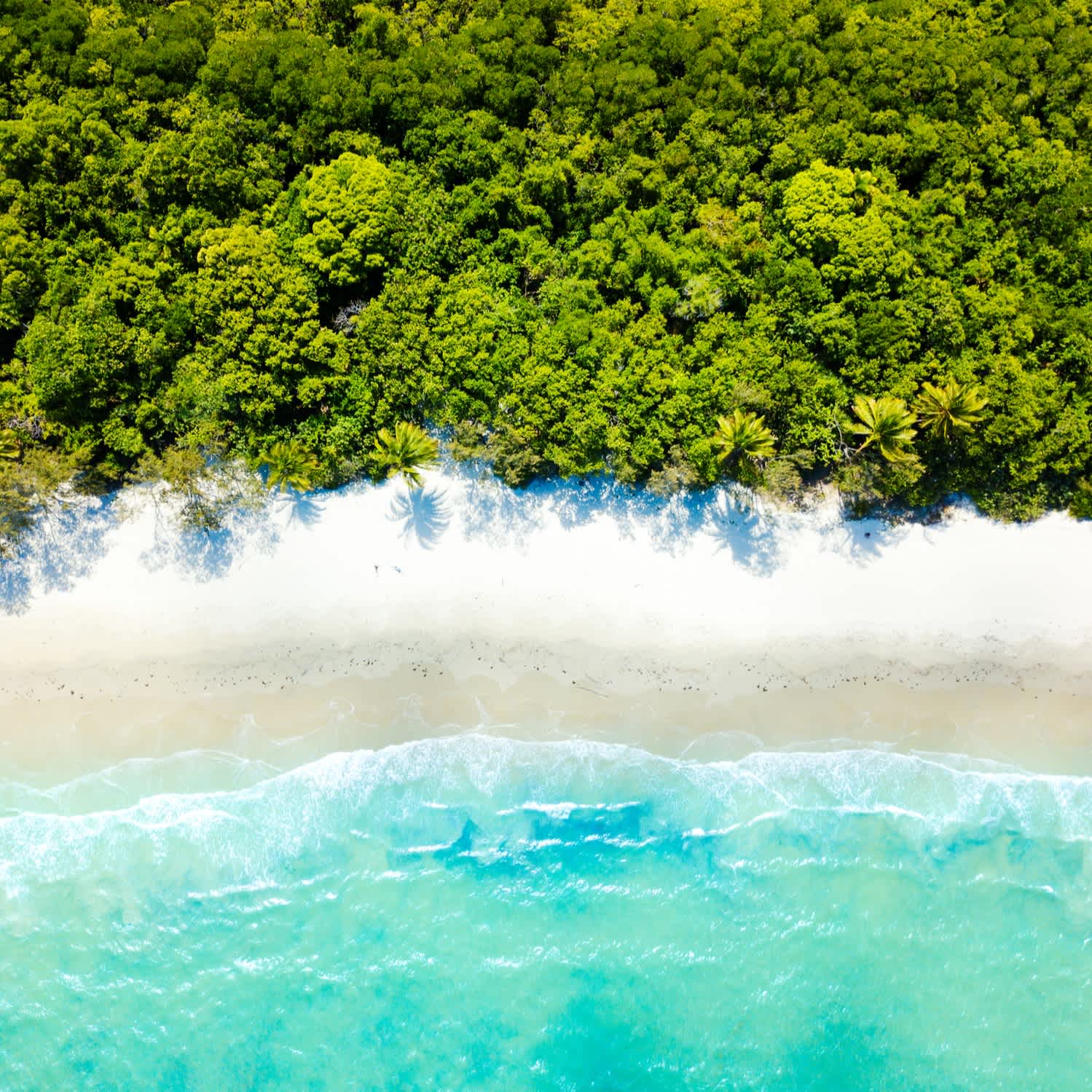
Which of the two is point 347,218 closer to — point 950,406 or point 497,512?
point 497,512

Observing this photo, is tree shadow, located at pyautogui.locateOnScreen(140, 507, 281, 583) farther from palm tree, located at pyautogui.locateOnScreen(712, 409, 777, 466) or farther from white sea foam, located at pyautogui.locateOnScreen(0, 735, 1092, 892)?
palm tree, located at pyautogui.locateOnScreen(712, 409, 777, 466)

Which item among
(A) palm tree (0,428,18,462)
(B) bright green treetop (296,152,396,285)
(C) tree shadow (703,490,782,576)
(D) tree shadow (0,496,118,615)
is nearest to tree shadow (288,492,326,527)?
(D) tree shadow (0,496,118,615)

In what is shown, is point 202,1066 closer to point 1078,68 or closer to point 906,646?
point 906,646

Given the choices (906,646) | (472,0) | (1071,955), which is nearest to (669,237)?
(472,0)

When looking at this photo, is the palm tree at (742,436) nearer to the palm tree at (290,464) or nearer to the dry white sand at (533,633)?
the dry white sand at (533,633)

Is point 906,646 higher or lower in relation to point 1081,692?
higher

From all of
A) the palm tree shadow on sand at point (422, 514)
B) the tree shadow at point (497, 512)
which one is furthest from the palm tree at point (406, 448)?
the tree shadow at point (497, 512)
